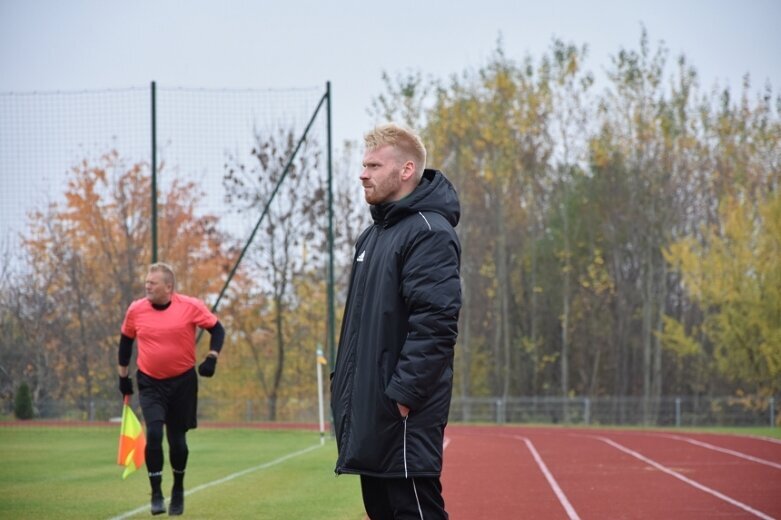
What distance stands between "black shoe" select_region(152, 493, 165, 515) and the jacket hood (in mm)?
5224

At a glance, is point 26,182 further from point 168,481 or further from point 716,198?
point 716,198

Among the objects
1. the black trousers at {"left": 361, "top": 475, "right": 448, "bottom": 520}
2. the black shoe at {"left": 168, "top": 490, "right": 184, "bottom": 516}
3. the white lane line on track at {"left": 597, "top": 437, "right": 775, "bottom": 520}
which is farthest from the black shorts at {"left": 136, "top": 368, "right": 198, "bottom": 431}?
the black trousers at {"left": 361, "top": 475, "right": 448, "bottom": 520}

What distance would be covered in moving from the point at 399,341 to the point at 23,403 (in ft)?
62.0

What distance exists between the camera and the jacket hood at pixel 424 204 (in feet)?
16.8

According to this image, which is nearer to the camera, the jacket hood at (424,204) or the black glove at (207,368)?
the jacket hood at (424,204)

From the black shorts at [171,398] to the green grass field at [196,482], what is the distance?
29.5 inches

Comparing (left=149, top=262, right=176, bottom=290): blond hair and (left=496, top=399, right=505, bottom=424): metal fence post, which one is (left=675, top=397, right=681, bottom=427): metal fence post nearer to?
(left=496, top=399, right=505, bottom=424): metal fence post

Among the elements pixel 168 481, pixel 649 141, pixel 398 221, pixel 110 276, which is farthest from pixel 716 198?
pixel 398 221

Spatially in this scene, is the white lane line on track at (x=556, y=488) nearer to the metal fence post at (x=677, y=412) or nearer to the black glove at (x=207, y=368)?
the black glove at (x=207, y=368)

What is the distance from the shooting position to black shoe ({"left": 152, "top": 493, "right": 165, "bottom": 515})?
9.77 meters

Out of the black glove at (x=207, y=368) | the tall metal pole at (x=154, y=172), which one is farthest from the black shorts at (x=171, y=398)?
the tall metal pole at (x=154, y=172)

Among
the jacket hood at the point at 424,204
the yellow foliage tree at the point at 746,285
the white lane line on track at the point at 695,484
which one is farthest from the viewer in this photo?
the yellow foliage tree at the point at 746,285

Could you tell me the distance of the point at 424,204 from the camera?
16.8 feet

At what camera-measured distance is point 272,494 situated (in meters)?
12.0
